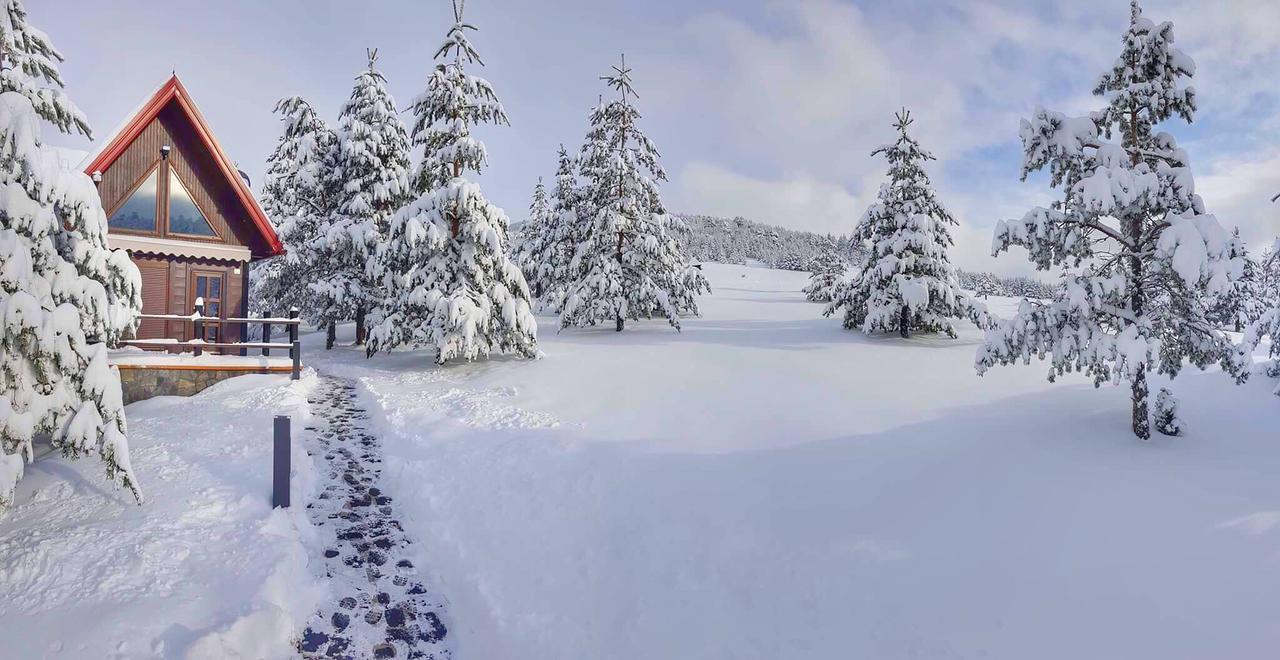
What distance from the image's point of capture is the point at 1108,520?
6188 millimetres

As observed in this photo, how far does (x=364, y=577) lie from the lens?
6.30m

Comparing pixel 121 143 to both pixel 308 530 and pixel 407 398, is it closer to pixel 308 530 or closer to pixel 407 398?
pixel 407 398

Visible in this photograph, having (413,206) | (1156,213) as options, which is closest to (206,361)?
(413,206)

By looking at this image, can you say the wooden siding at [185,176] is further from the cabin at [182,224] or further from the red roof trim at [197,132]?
the red roof trim at [197,132]

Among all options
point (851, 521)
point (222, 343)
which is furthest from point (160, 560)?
point (222, 343)

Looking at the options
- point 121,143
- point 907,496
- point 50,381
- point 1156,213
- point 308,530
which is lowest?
point 308,530

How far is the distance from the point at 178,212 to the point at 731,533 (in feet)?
59.1

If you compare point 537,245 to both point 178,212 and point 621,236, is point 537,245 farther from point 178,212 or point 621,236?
point 178,212

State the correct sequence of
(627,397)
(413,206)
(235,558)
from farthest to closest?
(413,206)
(627,397)
(235,558)

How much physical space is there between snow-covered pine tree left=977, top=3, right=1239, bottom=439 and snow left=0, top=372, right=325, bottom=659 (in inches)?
399

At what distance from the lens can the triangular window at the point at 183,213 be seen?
16141mm

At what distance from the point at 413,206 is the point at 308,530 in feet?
38.4

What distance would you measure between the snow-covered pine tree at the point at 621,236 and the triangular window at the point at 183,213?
38.7 feet

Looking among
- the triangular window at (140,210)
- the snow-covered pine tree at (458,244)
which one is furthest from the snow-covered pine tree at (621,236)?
the triangular window at (140,210)
